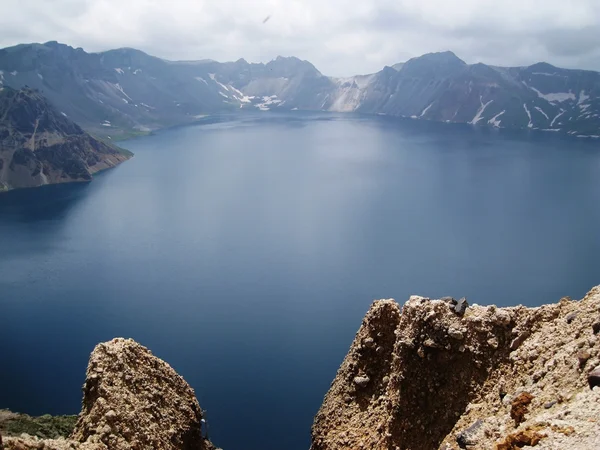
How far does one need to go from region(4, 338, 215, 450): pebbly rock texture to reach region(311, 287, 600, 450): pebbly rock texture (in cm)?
808

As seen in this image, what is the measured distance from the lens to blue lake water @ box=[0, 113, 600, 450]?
2592 inches

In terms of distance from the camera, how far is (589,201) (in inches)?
5832

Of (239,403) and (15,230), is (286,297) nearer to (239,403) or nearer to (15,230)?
(239,403)

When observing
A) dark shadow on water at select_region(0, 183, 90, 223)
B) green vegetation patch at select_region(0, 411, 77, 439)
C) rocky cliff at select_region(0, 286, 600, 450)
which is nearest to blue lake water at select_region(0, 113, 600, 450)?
dark shadow on water at select_region(0, 183, 90, 223)

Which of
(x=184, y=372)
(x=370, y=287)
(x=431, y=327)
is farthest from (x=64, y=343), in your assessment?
(x=431, y=327)

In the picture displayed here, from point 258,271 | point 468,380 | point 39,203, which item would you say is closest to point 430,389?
point 468,380

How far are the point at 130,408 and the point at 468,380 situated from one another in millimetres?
16080

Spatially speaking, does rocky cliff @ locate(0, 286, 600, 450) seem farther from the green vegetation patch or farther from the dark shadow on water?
the dark shadow on water

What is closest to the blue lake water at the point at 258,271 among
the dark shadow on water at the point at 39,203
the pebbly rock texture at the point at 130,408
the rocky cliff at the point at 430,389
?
the dark shadow on water at the point at 39,203

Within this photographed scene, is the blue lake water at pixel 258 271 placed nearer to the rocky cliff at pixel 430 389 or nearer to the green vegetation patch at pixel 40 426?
the green vegetation patch at pixel 40 426

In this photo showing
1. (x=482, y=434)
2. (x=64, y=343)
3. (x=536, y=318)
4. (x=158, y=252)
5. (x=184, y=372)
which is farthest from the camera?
(x=158, y=252)

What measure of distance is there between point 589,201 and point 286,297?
342 ft

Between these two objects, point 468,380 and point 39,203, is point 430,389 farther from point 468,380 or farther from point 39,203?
point 39,203

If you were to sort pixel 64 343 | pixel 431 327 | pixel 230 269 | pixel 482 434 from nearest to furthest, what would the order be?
pixel 482 434
pixel 431 327
pixel 64 343
pixel 230 269
